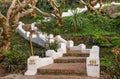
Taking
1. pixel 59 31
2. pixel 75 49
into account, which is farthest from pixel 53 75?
pixel 59 31

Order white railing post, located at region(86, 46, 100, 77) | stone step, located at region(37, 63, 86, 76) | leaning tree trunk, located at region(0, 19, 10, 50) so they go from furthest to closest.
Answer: leaning tree trunk, located at region(0, 19, 10, 50) < stone step, located at region(37, 63, 86, 76) < white railing post, located at region(86, 46, 100, 77)

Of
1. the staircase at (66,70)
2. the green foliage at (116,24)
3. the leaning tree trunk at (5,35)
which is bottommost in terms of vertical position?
the staircase at (66,70)

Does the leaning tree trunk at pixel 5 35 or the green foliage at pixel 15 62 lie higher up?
the leaning tree trunk at pixel 5 35

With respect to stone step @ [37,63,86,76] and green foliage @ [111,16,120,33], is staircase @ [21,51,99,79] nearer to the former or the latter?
stone step @ [37,63,86,76]

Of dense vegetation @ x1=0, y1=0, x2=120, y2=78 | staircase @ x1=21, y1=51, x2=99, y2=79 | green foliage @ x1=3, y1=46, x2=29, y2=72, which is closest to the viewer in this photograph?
staircase @ x1=21, y1=51, x2=99, y2=79

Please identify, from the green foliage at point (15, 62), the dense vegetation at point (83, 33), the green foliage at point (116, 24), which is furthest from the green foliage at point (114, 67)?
the green foliage at point (116, 24)

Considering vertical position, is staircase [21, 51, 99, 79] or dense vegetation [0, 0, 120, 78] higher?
dense vegetation [0, 0, 120, 78]

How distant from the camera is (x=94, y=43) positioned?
2172cm

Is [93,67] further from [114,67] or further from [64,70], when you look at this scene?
[64,70]

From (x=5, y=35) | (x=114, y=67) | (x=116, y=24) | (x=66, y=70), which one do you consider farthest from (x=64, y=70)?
(x=116, y=24)

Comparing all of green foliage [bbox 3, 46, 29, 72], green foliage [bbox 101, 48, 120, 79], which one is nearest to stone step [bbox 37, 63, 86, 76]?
green foliage [bbox 101, 48, 120, 79]

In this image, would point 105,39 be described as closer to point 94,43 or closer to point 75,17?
point 94,43

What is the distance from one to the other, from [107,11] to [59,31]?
6812 mm

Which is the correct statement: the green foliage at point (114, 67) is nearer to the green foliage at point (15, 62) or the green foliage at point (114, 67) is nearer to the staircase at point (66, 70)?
the staircase at point (66, 70)
